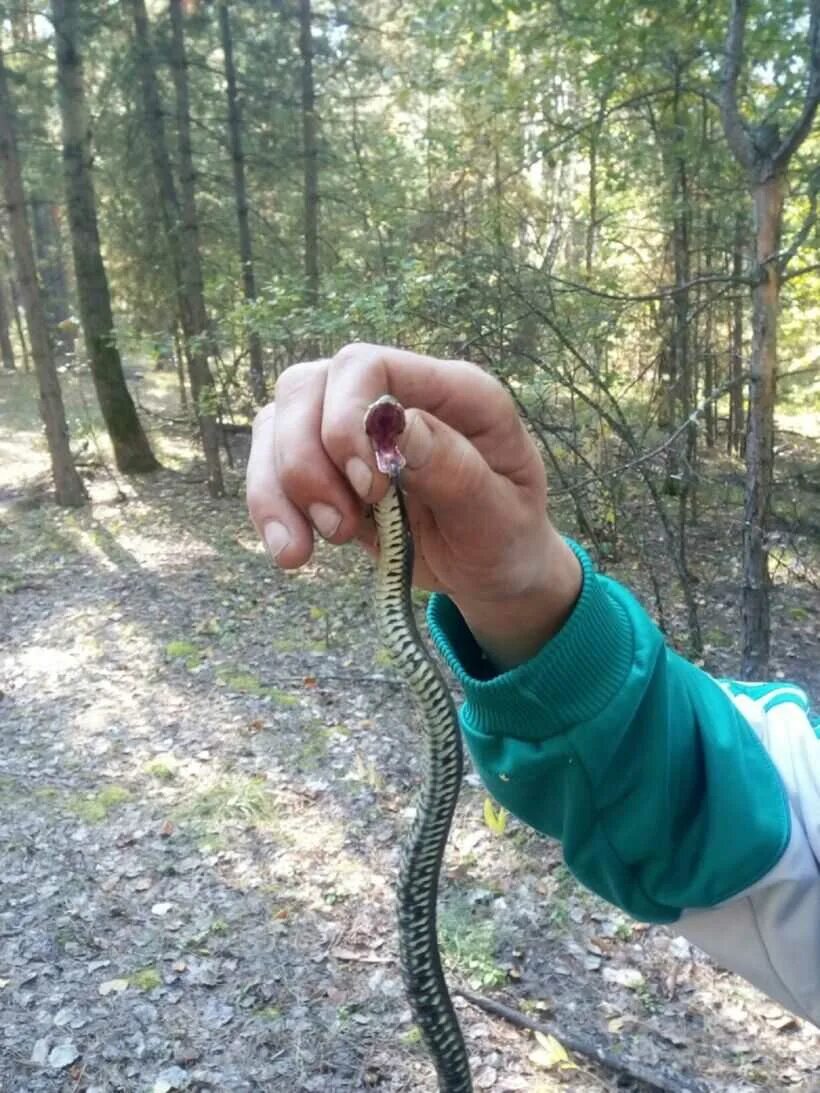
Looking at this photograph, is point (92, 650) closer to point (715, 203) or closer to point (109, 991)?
point (109, 991)

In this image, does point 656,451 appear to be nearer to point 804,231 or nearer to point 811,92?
point 804,231

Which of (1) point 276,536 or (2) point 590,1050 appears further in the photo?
(2) point 590,1050

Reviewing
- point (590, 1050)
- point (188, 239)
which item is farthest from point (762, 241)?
point (188, 239)

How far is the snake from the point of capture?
56.2 inches

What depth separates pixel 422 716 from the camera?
5.83ft

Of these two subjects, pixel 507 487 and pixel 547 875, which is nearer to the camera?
pixel 507 487

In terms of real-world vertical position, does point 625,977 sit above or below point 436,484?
below

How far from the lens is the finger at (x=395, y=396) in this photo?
1.41m

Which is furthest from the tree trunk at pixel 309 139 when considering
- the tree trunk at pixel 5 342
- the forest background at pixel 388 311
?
the tree trunk at pixel 5 342

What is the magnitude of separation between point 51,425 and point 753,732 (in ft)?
36.9

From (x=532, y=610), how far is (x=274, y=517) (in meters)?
0.59

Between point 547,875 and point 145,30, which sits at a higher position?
point 145,30

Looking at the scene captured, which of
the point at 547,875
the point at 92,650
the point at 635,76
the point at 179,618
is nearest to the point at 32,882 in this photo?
the point at 547,875

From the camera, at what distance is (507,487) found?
172 cm
